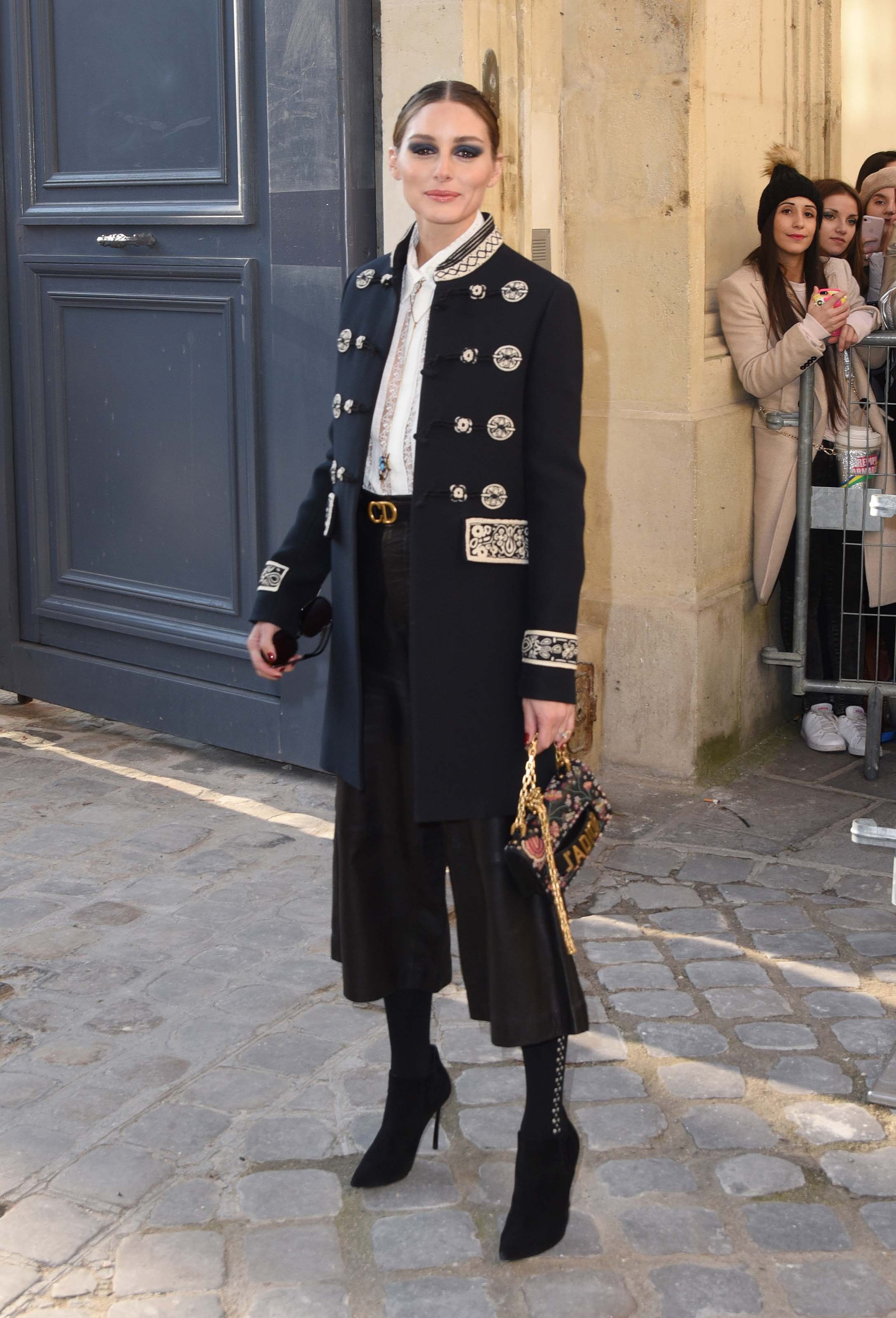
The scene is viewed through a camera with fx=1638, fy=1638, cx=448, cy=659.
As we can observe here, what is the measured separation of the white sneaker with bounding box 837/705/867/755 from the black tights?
3001mm

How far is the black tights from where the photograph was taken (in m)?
2.75

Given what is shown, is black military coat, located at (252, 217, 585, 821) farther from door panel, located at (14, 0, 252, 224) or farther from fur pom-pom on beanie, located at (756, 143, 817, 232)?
fur pom-pom on beanie, located at (756, 143, 817, 232)

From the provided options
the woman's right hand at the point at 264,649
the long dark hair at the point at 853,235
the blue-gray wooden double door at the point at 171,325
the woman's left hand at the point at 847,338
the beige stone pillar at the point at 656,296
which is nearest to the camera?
the woman's right hand at the point at 264,649

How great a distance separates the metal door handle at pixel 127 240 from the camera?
17.2ft

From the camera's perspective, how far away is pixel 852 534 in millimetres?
5707

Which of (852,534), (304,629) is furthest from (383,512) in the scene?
(852,534)

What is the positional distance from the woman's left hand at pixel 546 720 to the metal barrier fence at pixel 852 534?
289 centimetres

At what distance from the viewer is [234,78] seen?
4.94 m

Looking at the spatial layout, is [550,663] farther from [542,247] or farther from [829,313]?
[829,313]

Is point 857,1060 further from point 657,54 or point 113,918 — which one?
point 657,54

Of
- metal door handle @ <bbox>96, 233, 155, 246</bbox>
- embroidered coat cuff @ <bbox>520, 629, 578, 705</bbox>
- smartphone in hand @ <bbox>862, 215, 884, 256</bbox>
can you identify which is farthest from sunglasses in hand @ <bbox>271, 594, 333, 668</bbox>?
smartphone in hand @ <bbox>862, 215, 884, 256</bbox>

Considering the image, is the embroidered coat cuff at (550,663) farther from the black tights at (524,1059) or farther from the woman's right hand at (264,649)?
the black tights at (524,1059)

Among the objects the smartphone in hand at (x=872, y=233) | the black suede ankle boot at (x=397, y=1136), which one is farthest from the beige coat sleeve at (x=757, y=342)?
the black suede ankle boot at (x=397, y=1136)

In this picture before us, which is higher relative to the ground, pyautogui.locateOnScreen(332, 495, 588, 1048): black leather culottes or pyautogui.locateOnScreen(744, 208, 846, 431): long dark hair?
pyautogui.locateOnScreen(744, 208, 846, 431): long dark hair
